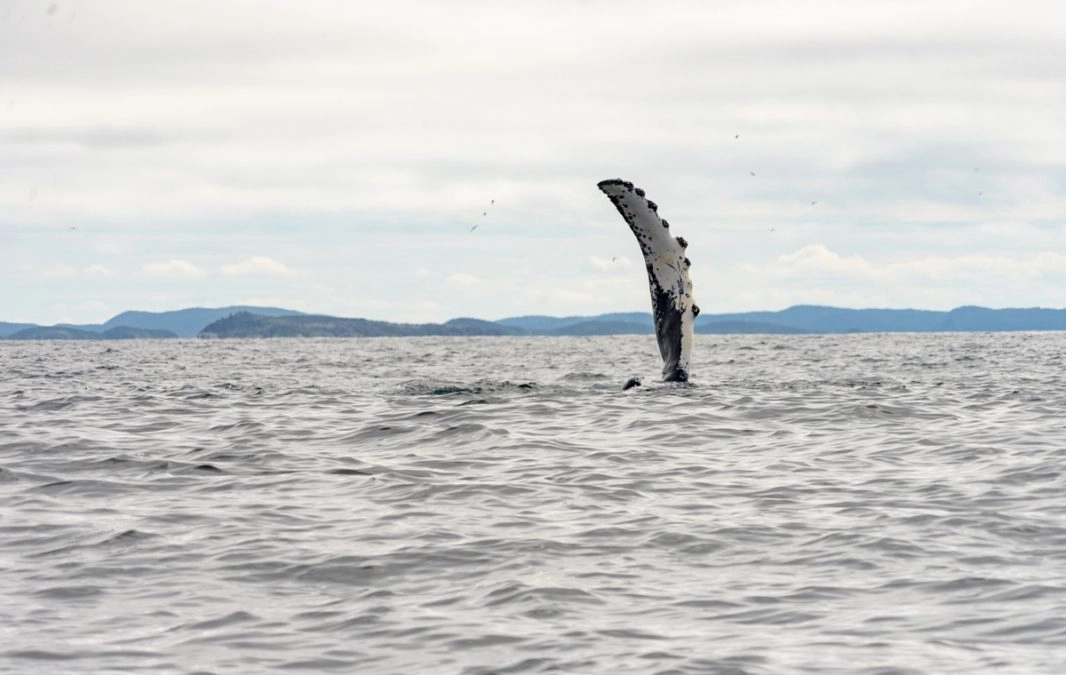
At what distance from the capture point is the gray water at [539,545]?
23.0 ft

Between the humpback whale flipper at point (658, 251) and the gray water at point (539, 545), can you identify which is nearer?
the gray water at point (539, 545)

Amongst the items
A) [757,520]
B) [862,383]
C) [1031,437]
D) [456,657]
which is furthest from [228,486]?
[862,383]

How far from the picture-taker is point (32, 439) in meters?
Answer: 16.9

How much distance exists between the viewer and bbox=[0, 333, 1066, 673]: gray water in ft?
23.0

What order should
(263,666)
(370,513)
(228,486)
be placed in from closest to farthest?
1. (263,666)
2. (370,513)
3. (228,486)

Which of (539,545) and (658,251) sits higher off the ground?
(658,251)

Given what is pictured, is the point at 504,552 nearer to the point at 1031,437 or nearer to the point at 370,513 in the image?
A: the point at 370,513

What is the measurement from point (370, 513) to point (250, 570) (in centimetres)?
221

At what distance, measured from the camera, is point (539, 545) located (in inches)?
379

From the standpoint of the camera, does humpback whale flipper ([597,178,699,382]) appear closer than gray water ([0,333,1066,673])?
No

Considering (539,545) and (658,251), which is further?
(658,251)

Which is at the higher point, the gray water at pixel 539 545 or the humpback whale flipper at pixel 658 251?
the humpback whale flipper at pixel 658 251

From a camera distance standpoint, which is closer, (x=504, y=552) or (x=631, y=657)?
(x=631, y=657)

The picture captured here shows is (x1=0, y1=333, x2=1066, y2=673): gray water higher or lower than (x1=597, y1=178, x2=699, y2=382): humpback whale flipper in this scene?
lower
